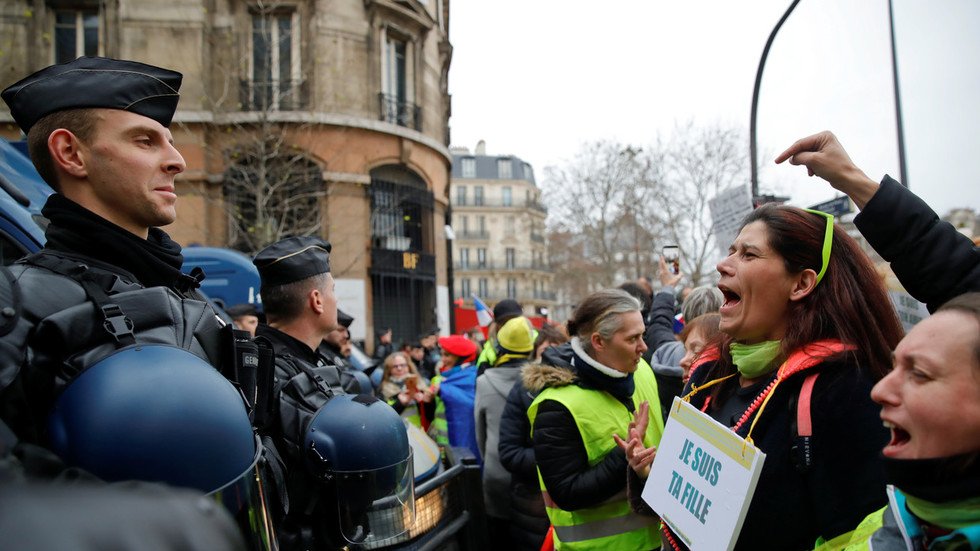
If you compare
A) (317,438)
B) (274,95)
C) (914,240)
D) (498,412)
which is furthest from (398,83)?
(914,240)

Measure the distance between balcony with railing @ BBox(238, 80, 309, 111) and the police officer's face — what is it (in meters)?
16.2

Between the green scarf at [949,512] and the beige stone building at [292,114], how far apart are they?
15.1 meters

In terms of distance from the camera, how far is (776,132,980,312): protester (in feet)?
6.09

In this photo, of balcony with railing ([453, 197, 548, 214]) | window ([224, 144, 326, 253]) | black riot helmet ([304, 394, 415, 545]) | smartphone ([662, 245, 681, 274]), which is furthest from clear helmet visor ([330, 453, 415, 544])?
balcony with railing ([453, 197, 548, 214])

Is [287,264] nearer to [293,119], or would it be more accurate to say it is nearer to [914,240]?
[914,240]

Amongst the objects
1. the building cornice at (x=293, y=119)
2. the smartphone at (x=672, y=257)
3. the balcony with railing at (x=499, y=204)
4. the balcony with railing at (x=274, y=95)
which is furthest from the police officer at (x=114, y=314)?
the balcony with railing at (x=499, y=204)

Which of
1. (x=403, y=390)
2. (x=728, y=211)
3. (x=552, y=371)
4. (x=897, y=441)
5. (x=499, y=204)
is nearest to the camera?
(x=897, y=441)

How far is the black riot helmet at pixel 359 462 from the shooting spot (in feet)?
6.56

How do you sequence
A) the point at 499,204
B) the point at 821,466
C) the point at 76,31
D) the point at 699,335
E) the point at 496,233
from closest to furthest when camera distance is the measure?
the point at 821,466
the point at 699,335
the point at 76,31
the point at 496,233
the point at 499,204

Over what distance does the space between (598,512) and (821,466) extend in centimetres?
138

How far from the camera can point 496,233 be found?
77188mm

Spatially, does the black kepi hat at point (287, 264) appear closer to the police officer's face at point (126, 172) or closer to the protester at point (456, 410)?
the police officer's face at point (126, 172)

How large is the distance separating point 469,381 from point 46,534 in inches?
Answer: 204

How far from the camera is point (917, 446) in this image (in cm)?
134
